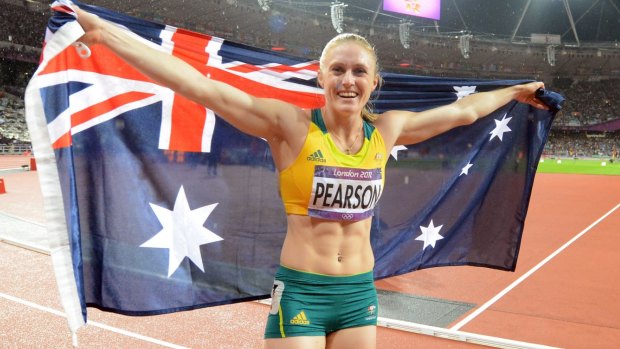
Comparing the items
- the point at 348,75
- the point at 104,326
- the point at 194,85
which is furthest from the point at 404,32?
the point at 194,85

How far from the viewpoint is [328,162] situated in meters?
2.34

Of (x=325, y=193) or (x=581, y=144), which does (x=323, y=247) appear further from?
(x=581, y=144)

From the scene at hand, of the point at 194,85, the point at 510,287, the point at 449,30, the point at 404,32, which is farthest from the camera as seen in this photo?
the point at 449,30

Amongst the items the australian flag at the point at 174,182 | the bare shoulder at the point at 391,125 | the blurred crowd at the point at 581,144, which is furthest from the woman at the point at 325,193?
the blurred crowd at the point at 581,144

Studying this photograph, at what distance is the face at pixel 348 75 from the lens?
2.29 meters

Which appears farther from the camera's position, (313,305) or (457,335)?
(457,335)

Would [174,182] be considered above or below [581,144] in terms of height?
below

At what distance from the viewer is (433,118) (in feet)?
9.61

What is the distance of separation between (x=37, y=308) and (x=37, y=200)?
8805mm

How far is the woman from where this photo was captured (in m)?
2.28

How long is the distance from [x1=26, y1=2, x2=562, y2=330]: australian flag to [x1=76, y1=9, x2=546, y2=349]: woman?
0.79m

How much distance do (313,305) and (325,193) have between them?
0.50 m

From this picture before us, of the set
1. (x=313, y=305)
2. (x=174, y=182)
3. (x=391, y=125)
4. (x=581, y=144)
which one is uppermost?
(x=581, y=144)

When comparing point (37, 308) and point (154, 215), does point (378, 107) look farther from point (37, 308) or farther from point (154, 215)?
point (37, 308)
